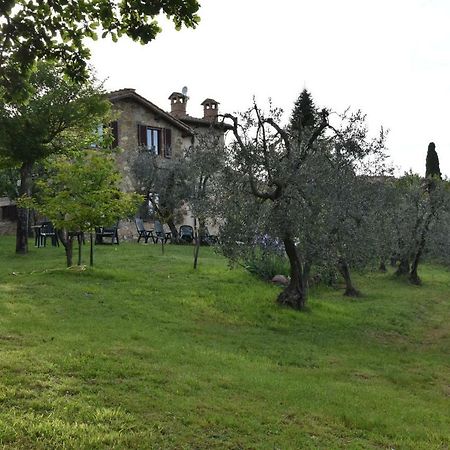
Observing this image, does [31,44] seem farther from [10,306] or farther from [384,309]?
[384,309]

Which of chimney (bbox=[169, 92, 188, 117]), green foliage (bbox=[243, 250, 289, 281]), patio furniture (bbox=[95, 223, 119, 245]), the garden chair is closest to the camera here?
green foliage (bbox=[243, 250, 289, 281])

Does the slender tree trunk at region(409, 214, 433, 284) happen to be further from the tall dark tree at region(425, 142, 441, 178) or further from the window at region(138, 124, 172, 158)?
the tall dark tree at region(425, 142, 441, 178)

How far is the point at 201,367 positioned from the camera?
25.5 feet

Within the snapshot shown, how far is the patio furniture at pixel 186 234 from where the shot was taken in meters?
29.0

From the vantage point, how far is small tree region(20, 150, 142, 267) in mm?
14812

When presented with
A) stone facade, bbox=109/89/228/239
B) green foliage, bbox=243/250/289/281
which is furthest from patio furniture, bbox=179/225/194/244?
green foliage, bbox=243/250/289/281

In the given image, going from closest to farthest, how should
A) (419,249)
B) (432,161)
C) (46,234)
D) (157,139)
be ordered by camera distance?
1. (46,234)
2. (419,249)
3. (157,139)
4. (432,161)

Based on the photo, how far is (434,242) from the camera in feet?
80.0

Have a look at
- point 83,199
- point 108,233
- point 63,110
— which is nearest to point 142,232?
point 108,233

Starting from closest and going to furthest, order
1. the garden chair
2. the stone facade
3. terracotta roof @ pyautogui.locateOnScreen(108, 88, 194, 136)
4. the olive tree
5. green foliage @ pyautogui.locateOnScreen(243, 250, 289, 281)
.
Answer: the olive tree < green foliage @ pyautogui.locateOnScreen(243, 250, 289, 281) < the garden chair < the stone facade < terracotta roof @ pyautogui.locateOnScreen(108, 88, 194, 136)

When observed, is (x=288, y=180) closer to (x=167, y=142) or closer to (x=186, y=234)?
(x=186, y=234)

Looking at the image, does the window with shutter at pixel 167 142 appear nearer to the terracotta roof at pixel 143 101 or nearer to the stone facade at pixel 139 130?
the stone facade at pixel 139 130

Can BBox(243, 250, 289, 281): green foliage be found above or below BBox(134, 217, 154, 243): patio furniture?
below

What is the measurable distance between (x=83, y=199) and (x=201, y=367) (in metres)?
8.51
